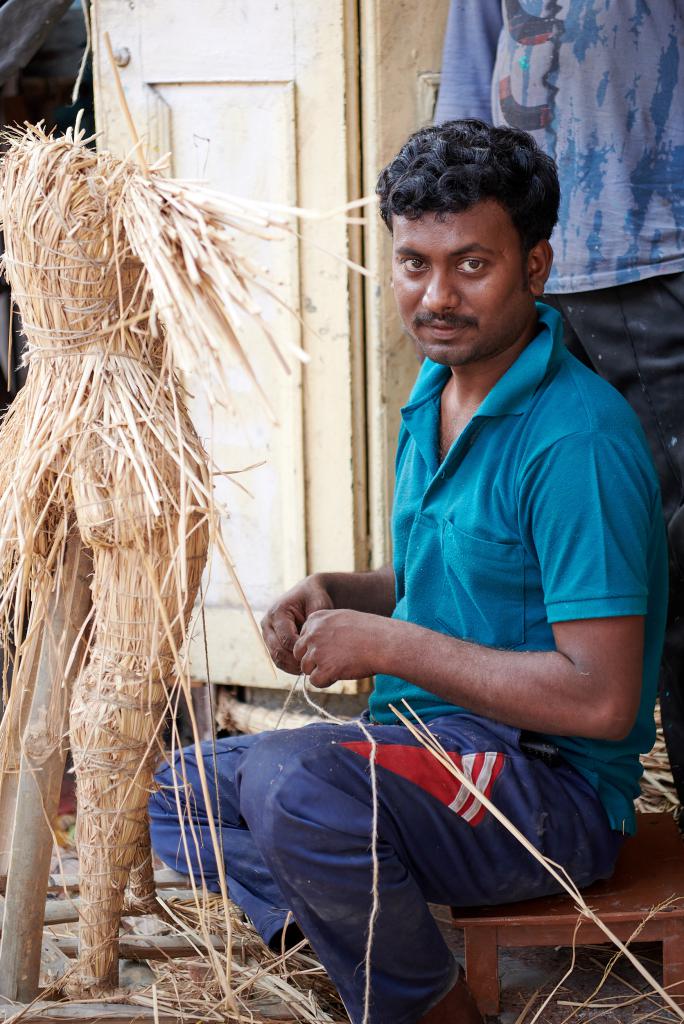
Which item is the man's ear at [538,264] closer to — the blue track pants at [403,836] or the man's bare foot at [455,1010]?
the blue track pants at [403,836]

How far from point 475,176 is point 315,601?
88 cm

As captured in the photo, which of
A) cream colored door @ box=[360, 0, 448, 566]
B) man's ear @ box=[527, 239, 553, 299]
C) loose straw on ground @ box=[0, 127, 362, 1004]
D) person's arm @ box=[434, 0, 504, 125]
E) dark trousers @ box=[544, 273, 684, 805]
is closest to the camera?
loose straw on ground @ box=[0, 127, 362, 1004]

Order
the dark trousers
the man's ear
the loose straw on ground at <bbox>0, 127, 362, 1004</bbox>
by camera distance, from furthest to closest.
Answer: the dark trousers → the man's ear → the loose straw on ground at <bbox>0, 127, 362, 1004</bbox>

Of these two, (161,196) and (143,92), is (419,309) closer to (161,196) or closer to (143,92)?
(161,196)

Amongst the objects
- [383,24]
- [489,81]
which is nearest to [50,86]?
[383,24]

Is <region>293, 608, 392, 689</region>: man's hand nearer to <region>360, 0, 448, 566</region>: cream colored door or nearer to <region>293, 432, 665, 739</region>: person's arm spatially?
<region>293, 432, 665, 739</region>: person's arm

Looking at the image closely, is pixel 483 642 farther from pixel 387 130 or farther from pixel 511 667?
pixel 387 130

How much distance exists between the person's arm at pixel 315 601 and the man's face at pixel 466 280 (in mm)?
567

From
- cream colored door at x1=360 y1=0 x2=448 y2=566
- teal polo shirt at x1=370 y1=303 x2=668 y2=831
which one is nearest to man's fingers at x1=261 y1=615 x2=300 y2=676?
teal polo shirt at x1=370 y1=303 x2=668 y2=831

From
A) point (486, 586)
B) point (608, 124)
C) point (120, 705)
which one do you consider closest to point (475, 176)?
point (486, 586)

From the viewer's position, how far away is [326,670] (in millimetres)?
2023

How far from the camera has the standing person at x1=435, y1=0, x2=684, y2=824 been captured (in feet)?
8.60

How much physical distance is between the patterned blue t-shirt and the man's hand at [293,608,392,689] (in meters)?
1.10

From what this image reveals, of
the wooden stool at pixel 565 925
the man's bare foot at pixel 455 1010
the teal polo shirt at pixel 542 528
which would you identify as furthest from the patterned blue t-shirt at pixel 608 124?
the man's bare foot at pixel 455 1010
